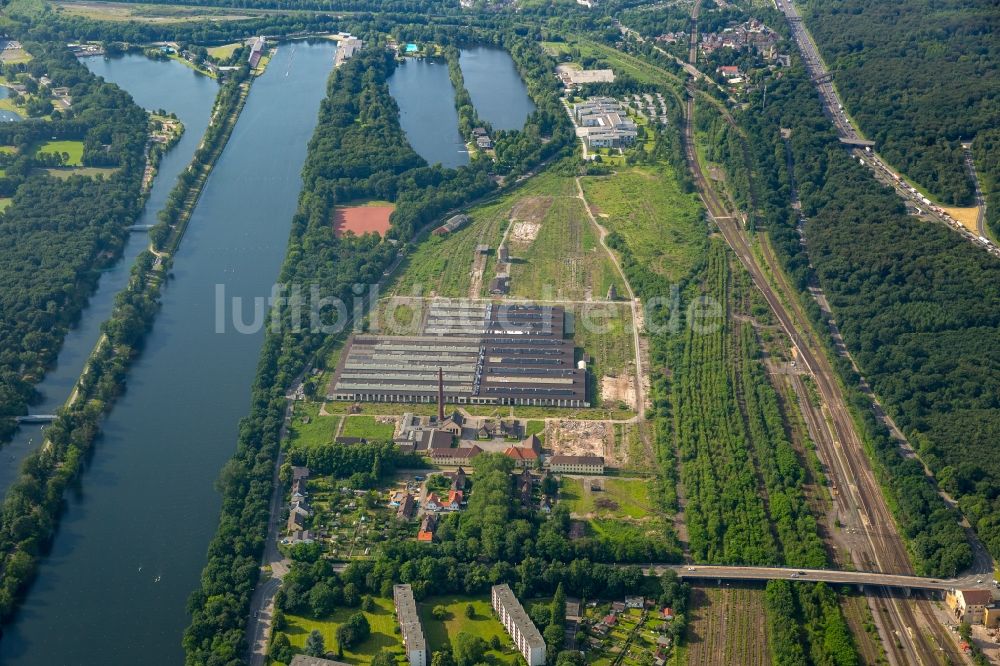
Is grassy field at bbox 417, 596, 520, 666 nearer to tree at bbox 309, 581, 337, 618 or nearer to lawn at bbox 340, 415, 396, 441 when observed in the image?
tree at bbox 309, 581, 337, 618

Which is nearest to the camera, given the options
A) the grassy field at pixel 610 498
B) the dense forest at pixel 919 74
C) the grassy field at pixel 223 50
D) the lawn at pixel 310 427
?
the grassy field at pixel 610 498

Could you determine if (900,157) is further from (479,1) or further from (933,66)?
(479,1)

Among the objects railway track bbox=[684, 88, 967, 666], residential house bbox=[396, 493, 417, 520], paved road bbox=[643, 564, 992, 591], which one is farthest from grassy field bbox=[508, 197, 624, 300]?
paved road bbox=[643, 564, 992, 591]

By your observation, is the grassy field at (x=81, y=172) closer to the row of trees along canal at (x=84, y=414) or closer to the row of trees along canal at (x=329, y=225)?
the row of trees along canal at (x=84, y=414)

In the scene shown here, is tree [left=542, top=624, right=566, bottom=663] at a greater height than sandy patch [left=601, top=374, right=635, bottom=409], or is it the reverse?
sandy patch [left=601, top=374, right=635, bottom=409]

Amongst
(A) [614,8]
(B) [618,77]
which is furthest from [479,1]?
(B) [618,77]

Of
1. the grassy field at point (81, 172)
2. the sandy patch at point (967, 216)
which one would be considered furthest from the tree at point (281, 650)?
the sandy patch at point (967, 216)

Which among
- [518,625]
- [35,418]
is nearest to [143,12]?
[35,418]
